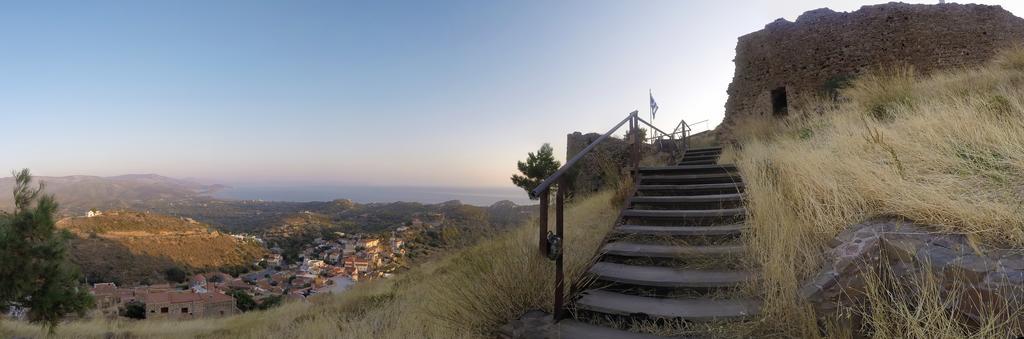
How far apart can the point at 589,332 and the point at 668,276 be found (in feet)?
3.46

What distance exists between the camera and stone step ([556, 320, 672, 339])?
9.83ft

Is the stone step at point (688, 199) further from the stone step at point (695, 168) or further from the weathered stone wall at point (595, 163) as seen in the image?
the weathered stone wall at point (595, 163)

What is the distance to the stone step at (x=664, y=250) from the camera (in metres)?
3.97

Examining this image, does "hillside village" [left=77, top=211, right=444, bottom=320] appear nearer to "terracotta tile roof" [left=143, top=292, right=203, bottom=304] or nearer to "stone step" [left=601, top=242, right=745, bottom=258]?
"terracotta tile roof" [left=143, top=292, right=203, bottom=304]

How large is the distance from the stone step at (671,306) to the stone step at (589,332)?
0.65 ft

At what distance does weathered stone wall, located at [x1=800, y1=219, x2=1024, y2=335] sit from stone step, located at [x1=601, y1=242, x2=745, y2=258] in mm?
1076

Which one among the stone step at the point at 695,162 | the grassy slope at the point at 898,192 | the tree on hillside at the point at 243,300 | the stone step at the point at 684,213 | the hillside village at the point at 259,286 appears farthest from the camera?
the tree on hillside at the point at 243,300

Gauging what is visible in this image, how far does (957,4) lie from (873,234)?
→ 15857 millimetres

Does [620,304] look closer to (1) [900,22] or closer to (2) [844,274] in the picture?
(2) [844,274]

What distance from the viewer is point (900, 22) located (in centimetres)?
1285

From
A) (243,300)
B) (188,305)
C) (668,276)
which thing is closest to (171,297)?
(188,305)

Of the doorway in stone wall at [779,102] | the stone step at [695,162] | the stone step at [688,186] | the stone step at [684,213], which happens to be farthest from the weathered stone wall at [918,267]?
the doorway in stone wall at [779,102]

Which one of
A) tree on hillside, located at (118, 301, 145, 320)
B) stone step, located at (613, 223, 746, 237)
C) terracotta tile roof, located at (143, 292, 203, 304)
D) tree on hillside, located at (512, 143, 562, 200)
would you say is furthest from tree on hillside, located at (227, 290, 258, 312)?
stone step, located at (613, 223, 746, 237)

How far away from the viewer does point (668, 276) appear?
3744mm
